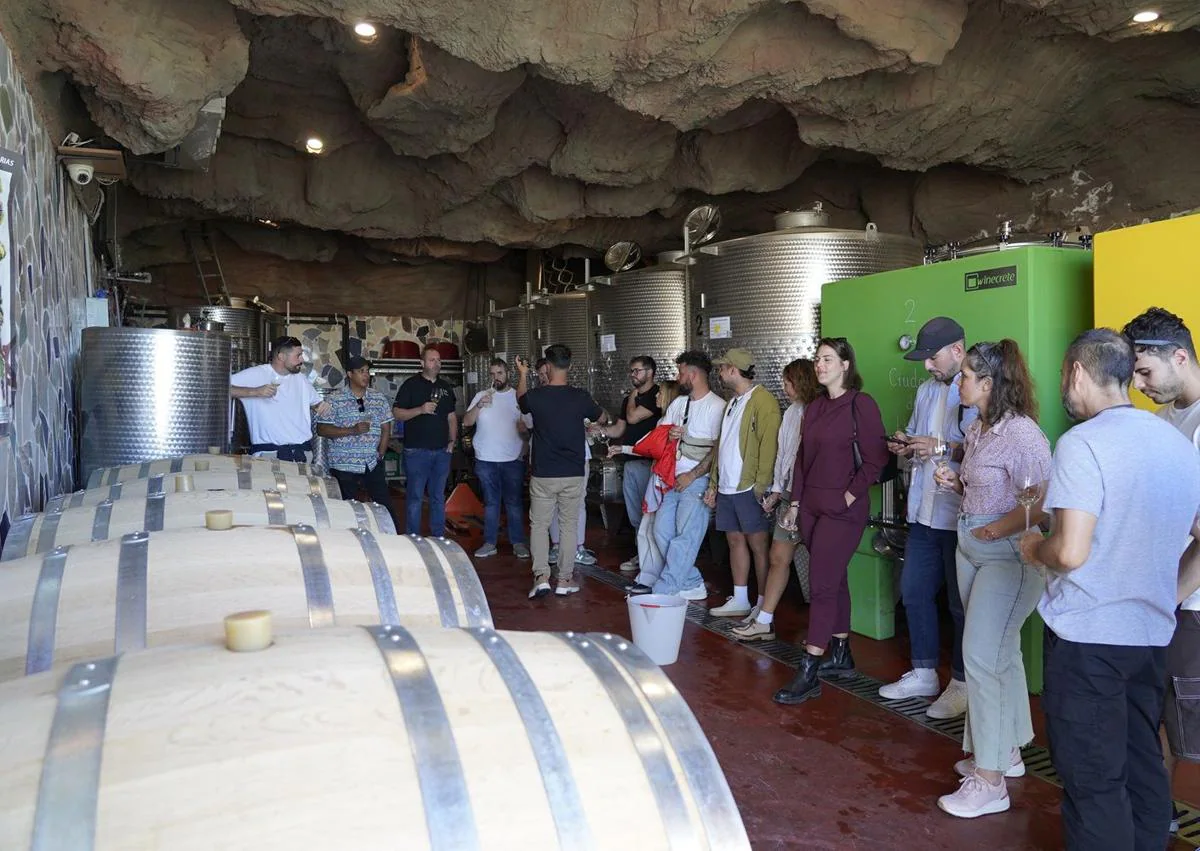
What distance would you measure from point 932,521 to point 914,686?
830 mm

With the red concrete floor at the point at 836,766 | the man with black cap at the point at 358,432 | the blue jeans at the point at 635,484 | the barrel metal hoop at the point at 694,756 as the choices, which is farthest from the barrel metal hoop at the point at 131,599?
the blue jeans at the point at 635,484

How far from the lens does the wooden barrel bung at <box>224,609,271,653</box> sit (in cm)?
143

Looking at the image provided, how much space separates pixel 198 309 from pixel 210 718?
11009 millimetres

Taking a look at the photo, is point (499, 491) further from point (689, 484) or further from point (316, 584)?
point (316, 584)

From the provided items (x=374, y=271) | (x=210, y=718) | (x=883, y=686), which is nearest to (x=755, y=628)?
(x=883, y=686)

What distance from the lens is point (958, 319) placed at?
15.3 ft

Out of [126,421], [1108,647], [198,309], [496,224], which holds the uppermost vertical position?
[496,224]

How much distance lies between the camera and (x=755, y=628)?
5.40 meters

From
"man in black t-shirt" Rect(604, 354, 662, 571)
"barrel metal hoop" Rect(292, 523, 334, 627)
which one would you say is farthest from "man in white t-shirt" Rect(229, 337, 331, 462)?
"barrel metal hoop" Rect(292, 523, 334, 627)

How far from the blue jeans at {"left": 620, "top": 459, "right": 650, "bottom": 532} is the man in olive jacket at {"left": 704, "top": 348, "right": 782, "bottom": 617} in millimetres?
1513

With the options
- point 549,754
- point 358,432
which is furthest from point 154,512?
point 358,432

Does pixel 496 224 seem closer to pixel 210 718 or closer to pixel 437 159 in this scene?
pixel 437 159

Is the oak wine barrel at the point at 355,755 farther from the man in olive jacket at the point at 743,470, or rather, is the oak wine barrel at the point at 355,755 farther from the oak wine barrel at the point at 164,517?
the man in olive jacket at the point at 743,470

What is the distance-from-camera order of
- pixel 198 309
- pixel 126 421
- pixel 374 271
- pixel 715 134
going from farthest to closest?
1. pixel 374 271
2. pixel 198 309
3. pixel 715 134
4. pixel 126 421
